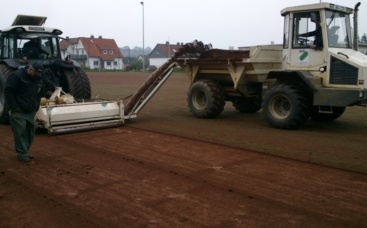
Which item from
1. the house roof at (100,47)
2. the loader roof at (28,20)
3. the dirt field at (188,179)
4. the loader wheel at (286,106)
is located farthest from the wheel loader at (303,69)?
the house roof at (100,47)

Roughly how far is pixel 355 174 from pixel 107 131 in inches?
212

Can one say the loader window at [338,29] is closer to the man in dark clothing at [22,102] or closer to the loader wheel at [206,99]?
the loader wheel at [206,99]

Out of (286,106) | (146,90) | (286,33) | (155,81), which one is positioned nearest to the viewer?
(286,106)

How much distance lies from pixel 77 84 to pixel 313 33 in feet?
19.7

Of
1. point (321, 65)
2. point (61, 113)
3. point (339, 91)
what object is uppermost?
point (321, 65)

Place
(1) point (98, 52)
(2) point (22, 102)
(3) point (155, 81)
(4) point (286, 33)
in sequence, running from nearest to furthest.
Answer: (2) point (22, 102), (4) point (286, 33), (3) point (155, 81), (1) point (98, 52)

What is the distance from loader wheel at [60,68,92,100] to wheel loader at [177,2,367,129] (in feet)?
10.9

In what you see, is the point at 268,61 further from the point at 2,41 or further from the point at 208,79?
the point at 2,41

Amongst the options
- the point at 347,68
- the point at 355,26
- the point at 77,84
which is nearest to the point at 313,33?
the point at 355,26

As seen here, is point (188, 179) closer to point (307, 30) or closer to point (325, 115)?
point (307, 30)

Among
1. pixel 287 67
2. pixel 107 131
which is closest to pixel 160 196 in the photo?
pixel 107 131

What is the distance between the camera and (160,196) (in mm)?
4723

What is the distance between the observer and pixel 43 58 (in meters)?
10.3

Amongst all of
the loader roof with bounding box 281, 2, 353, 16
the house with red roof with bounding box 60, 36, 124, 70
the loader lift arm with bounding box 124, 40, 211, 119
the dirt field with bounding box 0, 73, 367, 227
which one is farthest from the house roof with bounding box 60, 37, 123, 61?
the dirt field with bounding box 0, 73, 367, 227
